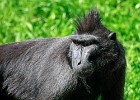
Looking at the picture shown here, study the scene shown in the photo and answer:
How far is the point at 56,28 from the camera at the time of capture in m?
12.8

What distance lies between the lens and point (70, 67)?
8.82m

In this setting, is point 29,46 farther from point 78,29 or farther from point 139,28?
point 139,28

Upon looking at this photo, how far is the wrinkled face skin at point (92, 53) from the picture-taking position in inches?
335

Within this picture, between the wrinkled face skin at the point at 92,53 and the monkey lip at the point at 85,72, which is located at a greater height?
the wrinkled face skin at the point at 92,53

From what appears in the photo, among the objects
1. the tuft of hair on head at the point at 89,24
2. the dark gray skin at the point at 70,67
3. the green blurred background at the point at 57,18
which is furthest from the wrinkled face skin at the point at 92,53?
the green blurred background at the point at 57,18

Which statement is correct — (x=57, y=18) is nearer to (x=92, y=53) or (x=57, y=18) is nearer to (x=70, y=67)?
(x=70, y=67)

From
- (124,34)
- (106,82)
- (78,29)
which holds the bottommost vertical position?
(124,34)

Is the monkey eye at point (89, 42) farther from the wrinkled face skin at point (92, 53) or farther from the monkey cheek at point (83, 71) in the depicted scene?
the monkey cheek at point (83, 71)

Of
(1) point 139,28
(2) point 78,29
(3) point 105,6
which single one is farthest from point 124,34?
(2) point 78,29

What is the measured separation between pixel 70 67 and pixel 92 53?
0.43 m

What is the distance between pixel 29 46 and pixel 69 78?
112 centimetres

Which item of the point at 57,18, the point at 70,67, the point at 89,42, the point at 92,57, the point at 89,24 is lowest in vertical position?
the point at 57,18

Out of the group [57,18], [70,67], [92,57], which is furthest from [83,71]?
[57,18]

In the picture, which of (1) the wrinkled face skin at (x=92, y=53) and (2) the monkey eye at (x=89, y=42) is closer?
(1) the wrinkled face skin at (x=92, y=53)
